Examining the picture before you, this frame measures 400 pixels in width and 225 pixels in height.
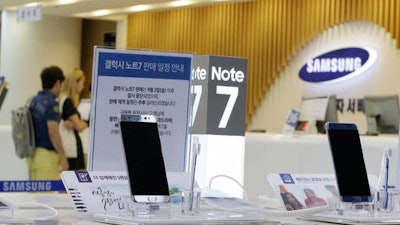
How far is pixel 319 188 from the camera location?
268 centimetres

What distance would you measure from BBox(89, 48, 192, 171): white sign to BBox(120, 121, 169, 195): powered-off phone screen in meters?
0.64

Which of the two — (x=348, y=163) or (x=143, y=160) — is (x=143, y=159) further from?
(x=348, y=163)

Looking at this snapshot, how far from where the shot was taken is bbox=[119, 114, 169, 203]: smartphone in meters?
2.12


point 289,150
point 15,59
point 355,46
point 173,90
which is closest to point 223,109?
point 173,90

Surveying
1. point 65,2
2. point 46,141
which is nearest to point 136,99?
point 46,141

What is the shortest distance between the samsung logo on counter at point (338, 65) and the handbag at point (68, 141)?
702 centimetres

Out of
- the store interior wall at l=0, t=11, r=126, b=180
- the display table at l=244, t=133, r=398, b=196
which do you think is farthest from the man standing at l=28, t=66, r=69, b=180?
the store interior wall at l=0, t=11, r=126, b=180

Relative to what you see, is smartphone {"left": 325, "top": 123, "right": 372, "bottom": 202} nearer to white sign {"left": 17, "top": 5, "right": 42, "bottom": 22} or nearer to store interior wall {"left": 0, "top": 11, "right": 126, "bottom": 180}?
white sign {"left": 17, "top": 5, "right": 42, "bottom": 22}

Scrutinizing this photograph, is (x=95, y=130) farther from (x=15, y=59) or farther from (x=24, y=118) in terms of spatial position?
(x=15, y=59)

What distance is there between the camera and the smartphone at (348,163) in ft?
7.89

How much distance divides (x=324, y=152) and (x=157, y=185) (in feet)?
15.8

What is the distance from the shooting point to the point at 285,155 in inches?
285

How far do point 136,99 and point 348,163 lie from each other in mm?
795

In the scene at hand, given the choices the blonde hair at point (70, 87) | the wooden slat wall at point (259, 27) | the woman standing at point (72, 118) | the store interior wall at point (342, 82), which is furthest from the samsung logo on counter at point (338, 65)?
the woman standing at point (72, 118)
